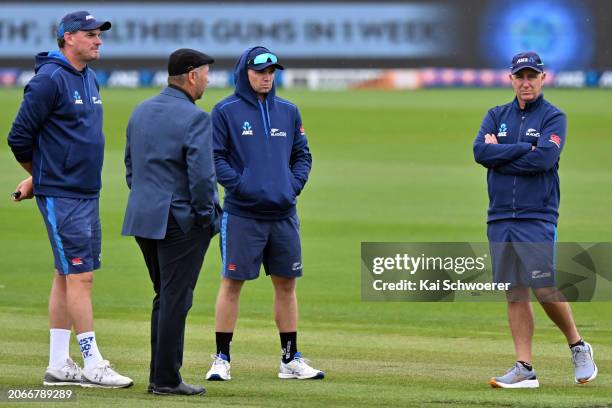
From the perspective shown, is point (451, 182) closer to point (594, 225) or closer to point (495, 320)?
point (594, 225)

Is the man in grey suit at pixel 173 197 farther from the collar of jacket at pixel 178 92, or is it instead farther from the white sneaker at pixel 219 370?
the white sneaker at pixel 219 370

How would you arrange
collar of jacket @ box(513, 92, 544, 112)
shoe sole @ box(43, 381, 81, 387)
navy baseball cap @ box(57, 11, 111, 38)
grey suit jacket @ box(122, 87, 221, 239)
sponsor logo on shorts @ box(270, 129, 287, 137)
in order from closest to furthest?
grey suit jacket @ box(122, 87, 221, 239) → shoe sole @ box(43, 381, 81, 387) → navy baseball cap @ box(57, 11, 111, 38) → collar of jacket @ box(513, 92, 544, 112) → sponsor logo on shorts @ box(270, 129, 287, 137)

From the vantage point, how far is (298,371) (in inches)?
361

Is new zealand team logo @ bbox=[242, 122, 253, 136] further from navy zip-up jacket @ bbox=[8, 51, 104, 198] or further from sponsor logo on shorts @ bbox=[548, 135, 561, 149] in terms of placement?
sponsor logo on shorts @ bbox=[548, 135, 561, 149]

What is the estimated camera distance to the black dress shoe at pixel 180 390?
8203 mm

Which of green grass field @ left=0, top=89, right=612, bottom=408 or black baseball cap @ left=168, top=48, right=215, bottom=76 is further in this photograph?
green grass field @ left=0, top=89, right=612, bottom=408

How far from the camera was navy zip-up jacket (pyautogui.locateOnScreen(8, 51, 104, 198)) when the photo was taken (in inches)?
340

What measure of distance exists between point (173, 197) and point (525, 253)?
2414 millimetres

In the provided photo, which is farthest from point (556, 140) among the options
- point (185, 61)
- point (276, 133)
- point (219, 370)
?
point (219, 370)

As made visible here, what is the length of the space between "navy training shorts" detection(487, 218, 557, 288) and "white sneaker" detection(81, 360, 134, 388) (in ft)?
8.47

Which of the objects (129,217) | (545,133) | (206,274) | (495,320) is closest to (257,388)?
(129,217)

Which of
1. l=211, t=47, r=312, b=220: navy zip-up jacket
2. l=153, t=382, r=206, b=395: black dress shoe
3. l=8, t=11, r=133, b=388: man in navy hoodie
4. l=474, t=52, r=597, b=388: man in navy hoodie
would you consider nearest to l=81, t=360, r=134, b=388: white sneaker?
l=8, t=11, r=133, b=388: man in navy hoodie

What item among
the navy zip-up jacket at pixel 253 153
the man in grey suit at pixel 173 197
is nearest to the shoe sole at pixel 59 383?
the man in grey suit at pixel 173 197

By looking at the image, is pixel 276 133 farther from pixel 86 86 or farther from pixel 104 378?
pixel 104 378
